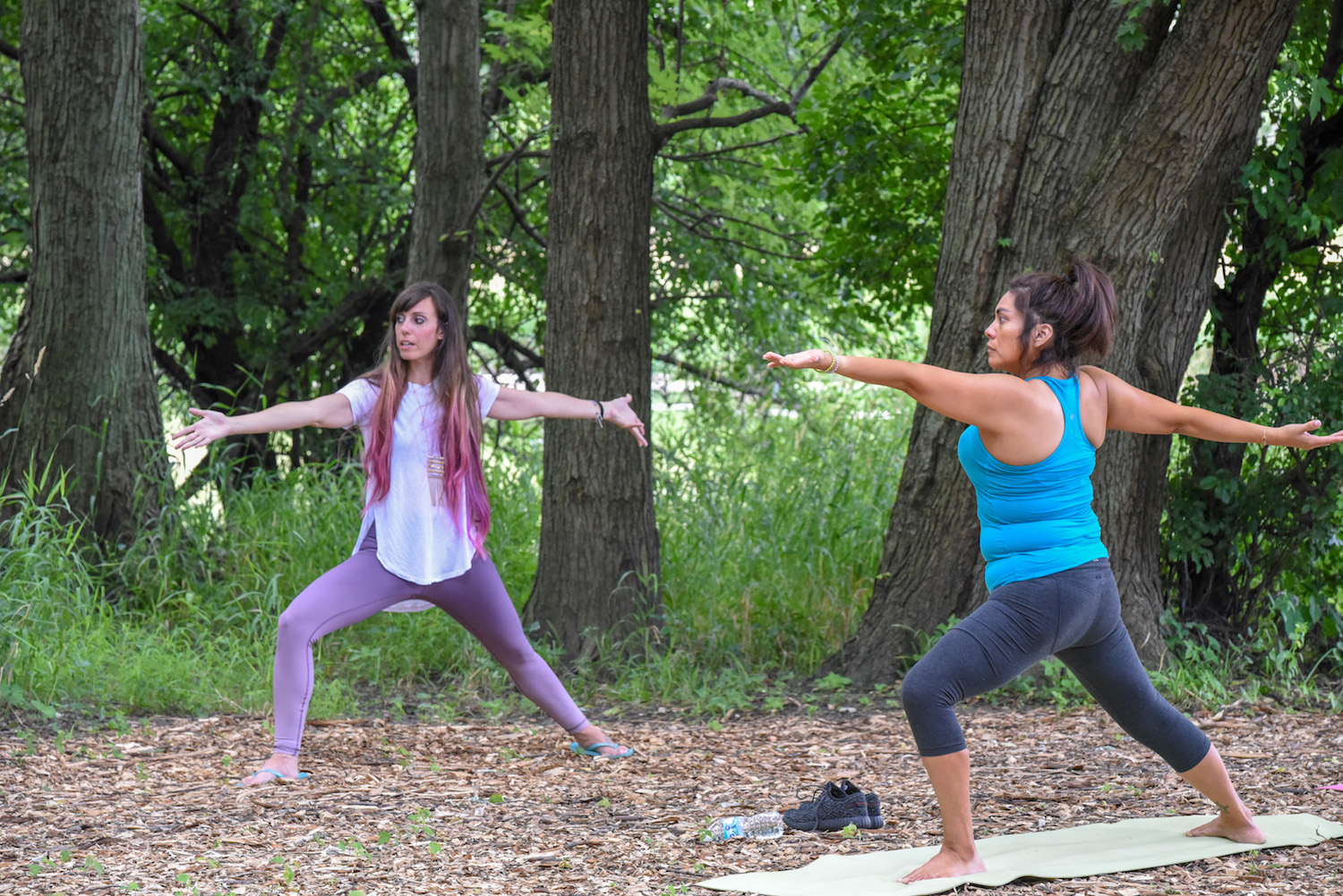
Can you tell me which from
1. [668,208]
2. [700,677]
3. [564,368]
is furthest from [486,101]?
[700,677]

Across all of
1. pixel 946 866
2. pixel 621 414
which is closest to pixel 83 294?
pixel 621 414

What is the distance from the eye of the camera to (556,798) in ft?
15.5

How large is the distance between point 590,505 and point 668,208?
4322 mm

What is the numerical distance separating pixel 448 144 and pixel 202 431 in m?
4.85

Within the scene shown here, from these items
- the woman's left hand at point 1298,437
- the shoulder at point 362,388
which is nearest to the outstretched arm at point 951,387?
the woman's left hand at point 1298,437

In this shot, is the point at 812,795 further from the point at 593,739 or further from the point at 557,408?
the point at 557,408

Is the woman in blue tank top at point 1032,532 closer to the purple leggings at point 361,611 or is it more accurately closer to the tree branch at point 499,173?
the purple leggings at point 361,611

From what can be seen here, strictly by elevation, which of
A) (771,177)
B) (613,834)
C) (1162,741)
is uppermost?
(771,177)

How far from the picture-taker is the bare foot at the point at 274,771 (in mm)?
4820

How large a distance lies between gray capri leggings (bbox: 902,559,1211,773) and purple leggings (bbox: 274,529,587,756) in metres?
2.13

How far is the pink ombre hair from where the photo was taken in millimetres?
5000

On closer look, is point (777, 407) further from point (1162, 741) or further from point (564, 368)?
point (1162, 741)

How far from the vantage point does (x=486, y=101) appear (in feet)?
39.8

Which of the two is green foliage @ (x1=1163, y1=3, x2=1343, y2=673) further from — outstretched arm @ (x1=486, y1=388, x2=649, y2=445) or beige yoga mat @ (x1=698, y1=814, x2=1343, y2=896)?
outstretched arm @ (x1=486, y1=388, x2=649, y2=445)
